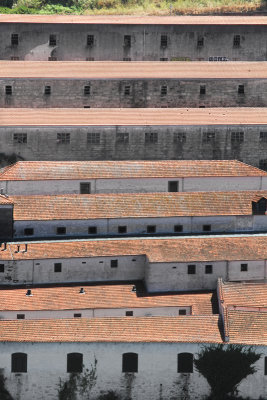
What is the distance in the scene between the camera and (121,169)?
3844 inches

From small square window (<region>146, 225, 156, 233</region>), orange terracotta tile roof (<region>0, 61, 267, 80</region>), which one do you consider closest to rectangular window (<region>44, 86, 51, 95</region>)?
orange terracotta tile roof (<region>0, 61, 267, 80</region>)

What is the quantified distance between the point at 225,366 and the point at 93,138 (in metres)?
25.5

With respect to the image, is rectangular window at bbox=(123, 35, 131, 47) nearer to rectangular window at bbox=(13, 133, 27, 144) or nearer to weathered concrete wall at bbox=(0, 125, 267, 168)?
weathered concrete wall at bbox=(0, 125, 267, 168)

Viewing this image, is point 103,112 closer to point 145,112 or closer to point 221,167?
point 145,112

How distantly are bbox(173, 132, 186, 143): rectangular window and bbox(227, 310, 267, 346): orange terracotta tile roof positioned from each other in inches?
829

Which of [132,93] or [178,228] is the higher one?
[132,93]

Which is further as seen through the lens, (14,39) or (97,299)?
(14,39)

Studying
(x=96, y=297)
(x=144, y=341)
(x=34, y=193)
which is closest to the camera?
Result: (x=144, y=341)

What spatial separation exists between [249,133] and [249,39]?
13407 millimetres

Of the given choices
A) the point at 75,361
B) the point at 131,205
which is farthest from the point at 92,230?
the point at 75,361

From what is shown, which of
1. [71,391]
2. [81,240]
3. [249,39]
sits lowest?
[71,391]

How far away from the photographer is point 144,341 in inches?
3187

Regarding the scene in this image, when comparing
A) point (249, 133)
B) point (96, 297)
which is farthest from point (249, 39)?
point (96, 297)

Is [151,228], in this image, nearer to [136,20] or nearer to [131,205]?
[131,205]
